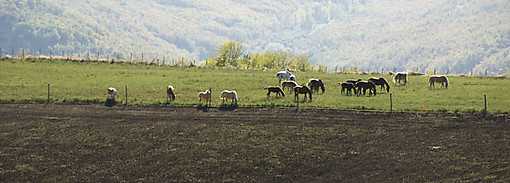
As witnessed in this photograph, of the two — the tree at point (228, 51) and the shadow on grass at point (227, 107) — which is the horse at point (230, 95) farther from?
the tree at point (228, 51)

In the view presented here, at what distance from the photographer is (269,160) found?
110ft

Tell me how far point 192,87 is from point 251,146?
2260 cm

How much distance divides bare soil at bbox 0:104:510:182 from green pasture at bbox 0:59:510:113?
12.4 feet

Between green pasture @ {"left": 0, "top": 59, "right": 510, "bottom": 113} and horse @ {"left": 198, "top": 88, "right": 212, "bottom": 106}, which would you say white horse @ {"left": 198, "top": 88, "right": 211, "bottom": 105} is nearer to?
horse @ {"left": 198, "top": 88, "right": 212, "bottom": 106}

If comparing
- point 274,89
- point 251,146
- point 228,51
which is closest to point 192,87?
point 274,89

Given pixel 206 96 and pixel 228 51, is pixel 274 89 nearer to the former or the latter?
pixel 206 96

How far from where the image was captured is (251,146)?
118ft

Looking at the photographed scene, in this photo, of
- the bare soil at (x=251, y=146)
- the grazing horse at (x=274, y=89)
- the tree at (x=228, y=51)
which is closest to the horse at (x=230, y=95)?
the bare soil at (x=251, y=146)

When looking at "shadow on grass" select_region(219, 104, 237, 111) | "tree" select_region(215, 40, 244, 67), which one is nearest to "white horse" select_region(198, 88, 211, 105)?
"shadow on grass" select_region(219, 104, 237, 111)

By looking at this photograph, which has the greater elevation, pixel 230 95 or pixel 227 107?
pixel 230 95

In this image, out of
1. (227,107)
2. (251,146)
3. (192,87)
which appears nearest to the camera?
(251,146)

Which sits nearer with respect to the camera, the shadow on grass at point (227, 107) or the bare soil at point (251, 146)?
the bare soil at point (251, 146)

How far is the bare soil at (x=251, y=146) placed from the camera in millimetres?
31516

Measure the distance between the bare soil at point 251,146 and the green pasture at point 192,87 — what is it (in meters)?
3.77
